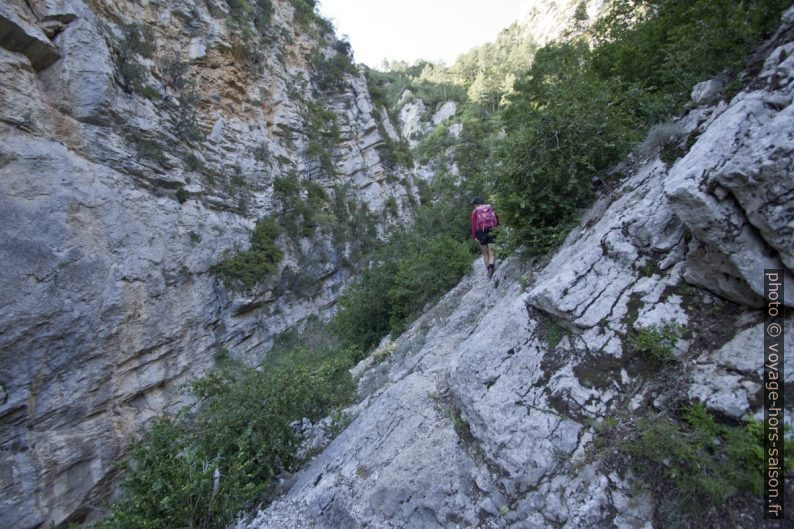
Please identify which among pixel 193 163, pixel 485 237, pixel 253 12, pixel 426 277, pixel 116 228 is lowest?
pixel 426 277

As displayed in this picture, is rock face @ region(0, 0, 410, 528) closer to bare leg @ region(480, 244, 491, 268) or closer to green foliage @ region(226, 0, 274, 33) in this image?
green foliage @ region(226, 0, 274, 33)

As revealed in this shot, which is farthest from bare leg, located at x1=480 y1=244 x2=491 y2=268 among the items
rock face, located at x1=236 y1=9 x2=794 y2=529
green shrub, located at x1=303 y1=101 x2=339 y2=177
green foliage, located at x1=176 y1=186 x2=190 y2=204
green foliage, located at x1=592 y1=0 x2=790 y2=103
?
green shrub, located at x1=303 y1=101 x2=339 y2=177

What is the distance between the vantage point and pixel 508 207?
221 inches

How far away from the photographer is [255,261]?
1512cm

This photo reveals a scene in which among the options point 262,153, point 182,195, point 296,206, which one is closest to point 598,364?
point 182,195

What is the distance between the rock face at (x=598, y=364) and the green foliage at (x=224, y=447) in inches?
25.4

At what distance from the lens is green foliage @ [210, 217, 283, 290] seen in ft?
46.0

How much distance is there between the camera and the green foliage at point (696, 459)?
6.91ft

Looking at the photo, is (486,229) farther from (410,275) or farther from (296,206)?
(296,206)

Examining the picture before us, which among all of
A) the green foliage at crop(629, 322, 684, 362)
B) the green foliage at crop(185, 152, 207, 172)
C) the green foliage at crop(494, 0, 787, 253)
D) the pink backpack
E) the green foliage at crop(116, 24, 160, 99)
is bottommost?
the green foliage at crop(629, 322, 684, 362)

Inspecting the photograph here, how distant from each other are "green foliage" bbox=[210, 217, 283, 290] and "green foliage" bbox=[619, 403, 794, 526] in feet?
46.5

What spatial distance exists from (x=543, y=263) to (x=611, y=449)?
3.00m

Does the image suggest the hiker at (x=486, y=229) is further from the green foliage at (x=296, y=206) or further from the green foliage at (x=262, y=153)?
the green foliage at (x=262, y=153)

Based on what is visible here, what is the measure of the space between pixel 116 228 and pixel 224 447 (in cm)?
938
